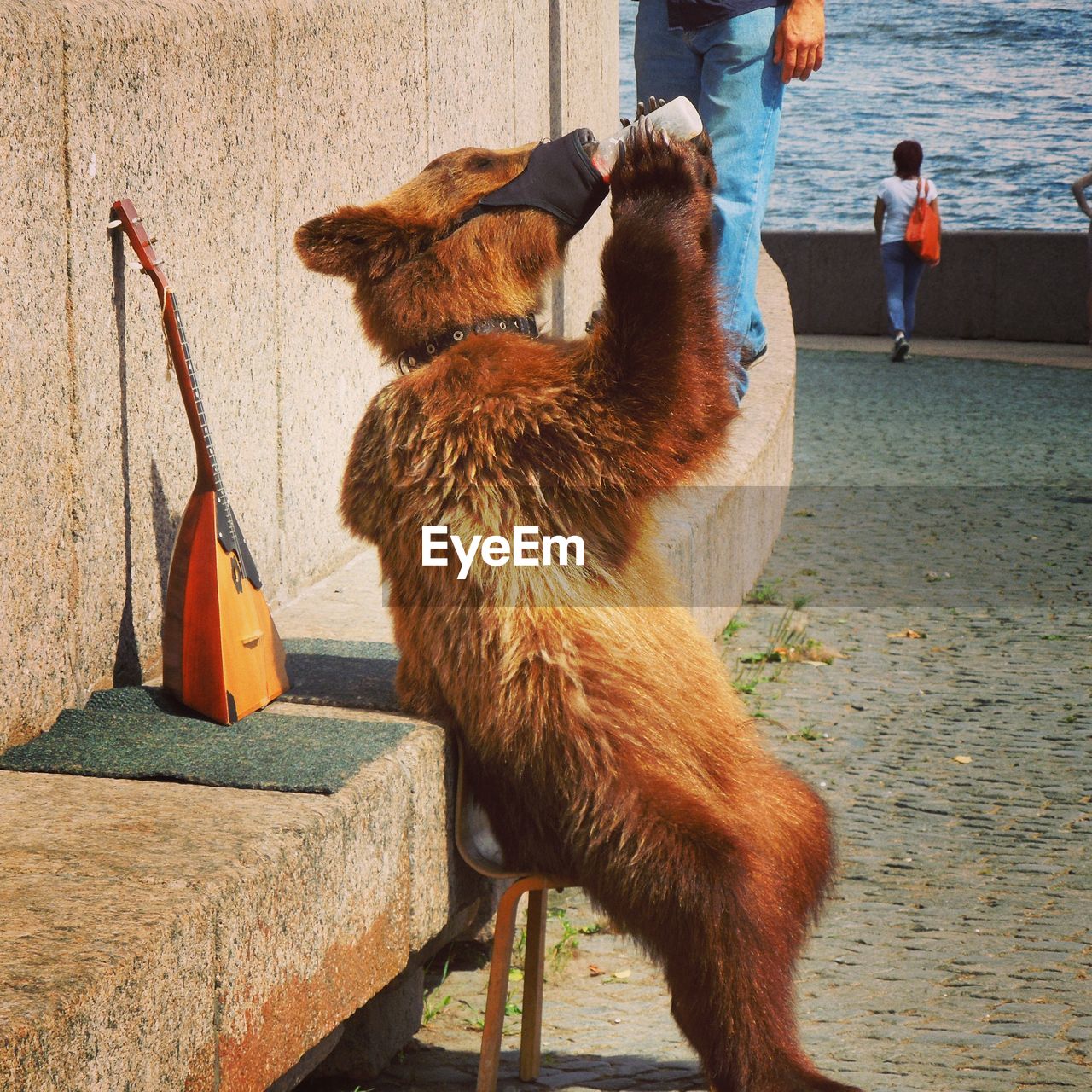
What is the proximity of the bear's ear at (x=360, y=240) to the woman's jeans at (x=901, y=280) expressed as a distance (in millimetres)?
11647

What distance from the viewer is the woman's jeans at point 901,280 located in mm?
14180

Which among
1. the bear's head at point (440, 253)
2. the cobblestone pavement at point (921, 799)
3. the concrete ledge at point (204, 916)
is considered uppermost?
the bear's head at point (440, 253)

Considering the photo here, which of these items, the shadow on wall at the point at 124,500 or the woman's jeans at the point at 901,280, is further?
the woman's jeans at the point at 901,280

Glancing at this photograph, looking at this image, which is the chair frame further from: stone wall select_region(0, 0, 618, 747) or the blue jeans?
the blue jeans

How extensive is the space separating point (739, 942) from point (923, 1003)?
3.69 feet

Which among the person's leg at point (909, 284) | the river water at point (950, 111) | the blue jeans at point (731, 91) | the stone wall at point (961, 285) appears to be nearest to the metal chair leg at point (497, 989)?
the blue jeans at point (731, 91)

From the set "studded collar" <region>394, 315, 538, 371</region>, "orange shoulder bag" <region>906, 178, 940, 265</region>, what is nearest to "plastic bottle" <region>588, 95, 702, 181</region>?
"studded collar" <region>394, 315, 538, 371</region>

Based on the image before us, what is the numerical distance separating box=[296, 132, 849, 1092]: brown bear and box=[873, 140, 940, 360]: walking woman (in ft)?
37.9

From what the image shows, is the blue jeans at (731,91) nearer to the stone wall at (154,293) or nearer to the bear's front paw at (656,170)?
the stone wall at (154,293)

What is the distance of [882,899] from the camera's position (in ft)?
13.4

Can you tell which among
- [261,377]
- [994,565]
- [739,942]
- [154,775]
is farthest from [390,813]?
[994,565]

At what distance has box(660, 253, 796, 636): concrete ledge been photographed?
5012 millimetres

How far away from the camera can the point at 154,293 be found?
138 inches

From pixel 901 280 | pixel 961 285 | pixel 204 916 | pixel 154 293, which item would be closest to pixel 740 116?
pixel 154 293
